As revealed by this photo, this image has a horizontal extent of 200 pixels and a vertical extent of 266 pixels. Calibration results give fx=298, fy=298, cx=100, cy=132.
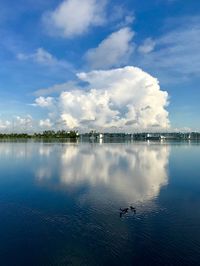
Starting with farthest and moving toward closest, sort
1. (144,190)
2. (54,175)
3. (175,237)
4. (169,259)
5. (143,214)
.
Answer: (54,175) < (144,190) < (143,214) < (175,237) < (169,259)

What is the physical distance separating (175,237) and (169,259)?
3577mm

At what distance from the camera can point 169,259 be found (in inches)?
714

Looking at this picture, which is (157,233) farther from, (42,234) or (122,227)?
(42,234)

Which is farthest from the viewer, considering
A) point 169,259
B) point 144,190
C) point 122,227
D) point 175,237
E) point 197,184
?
point 197,184

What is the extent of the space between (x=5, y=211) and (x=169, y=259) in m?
16.3

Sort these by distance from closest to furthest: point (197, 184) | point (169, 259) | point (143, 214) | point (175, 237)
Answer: point (169, 259) → point (175, 237) → point (143, 214) → point (197, 184)

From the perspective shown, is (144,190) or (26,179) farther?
(26,179)

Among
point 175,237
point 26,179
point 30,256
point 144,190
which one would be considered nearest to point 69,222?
point 30,256

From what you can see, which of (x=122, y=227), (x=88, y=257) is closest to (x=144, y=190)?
(x=122, y=227)

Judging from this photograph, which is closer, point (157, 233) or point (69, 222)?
point (157, 233)

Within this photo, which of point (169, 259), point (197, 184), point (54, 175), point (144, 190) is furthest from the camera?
point (54, 175)

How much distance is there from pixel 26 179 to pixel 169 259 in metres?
31.3

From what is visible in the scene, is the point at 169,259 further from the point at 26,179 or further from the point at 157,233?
the point at 26,179

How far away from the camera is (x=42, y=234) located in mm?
21859
